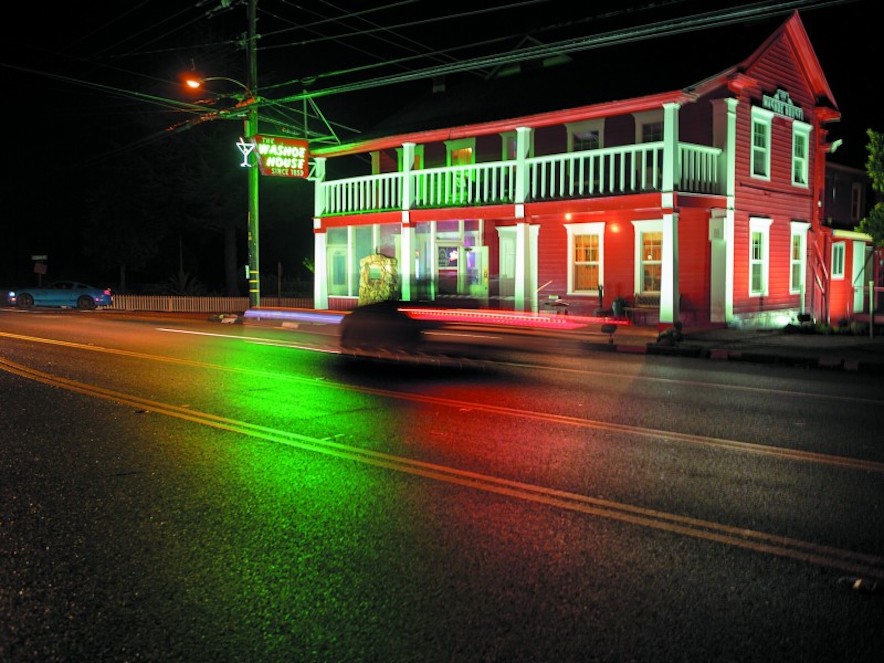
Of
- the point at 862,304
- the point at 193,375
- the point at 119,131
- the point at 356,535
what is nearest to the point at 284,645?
the point at 356,535

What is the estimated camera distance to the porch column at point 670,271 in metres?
20.2

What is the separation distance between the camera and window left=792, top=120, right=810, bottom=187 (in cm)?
2448

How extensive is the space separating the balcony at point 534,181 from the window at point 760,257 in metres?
2.36

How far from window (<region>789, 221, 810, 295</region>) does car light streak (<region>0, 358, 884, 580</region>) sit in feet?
66.6

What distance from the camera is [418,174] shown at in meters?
26.8

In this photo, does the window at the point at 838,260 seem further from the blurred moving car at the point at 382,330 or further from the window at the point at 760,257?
the blurred moving car at the point at 382,330

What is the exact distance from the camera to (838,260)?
28.0m

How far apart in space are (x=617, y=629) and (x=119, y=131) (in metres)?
47.8

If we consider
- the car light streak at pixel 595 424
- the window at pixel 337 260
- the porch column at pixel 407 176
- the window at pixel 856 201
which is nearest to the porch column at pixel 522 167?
the porch column at pixel 407 176

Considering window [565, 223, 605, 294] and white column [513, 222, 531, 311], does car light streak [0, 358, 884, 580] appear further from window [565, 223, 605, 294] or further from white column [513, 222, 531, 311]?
window [565, 223, 605, 294]

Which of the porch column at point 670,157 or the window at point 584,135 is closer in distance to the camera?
the porch column at point 670,157

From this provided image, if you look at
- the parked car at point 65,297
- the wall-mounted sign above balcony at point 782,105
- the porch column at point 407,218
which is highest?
the wall-mounted sign above balcony at point 782,105

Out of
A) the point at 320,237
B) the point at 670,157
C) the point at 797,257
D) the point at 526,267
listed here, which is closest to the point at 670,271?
the point at 670,157

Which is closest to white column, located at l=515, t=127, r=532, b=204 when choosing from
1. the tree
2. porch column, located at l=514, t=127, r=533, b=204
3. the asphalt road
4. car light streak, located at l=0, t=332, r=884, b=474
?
porch column, located at l=514, t=127, r=533, b=204
